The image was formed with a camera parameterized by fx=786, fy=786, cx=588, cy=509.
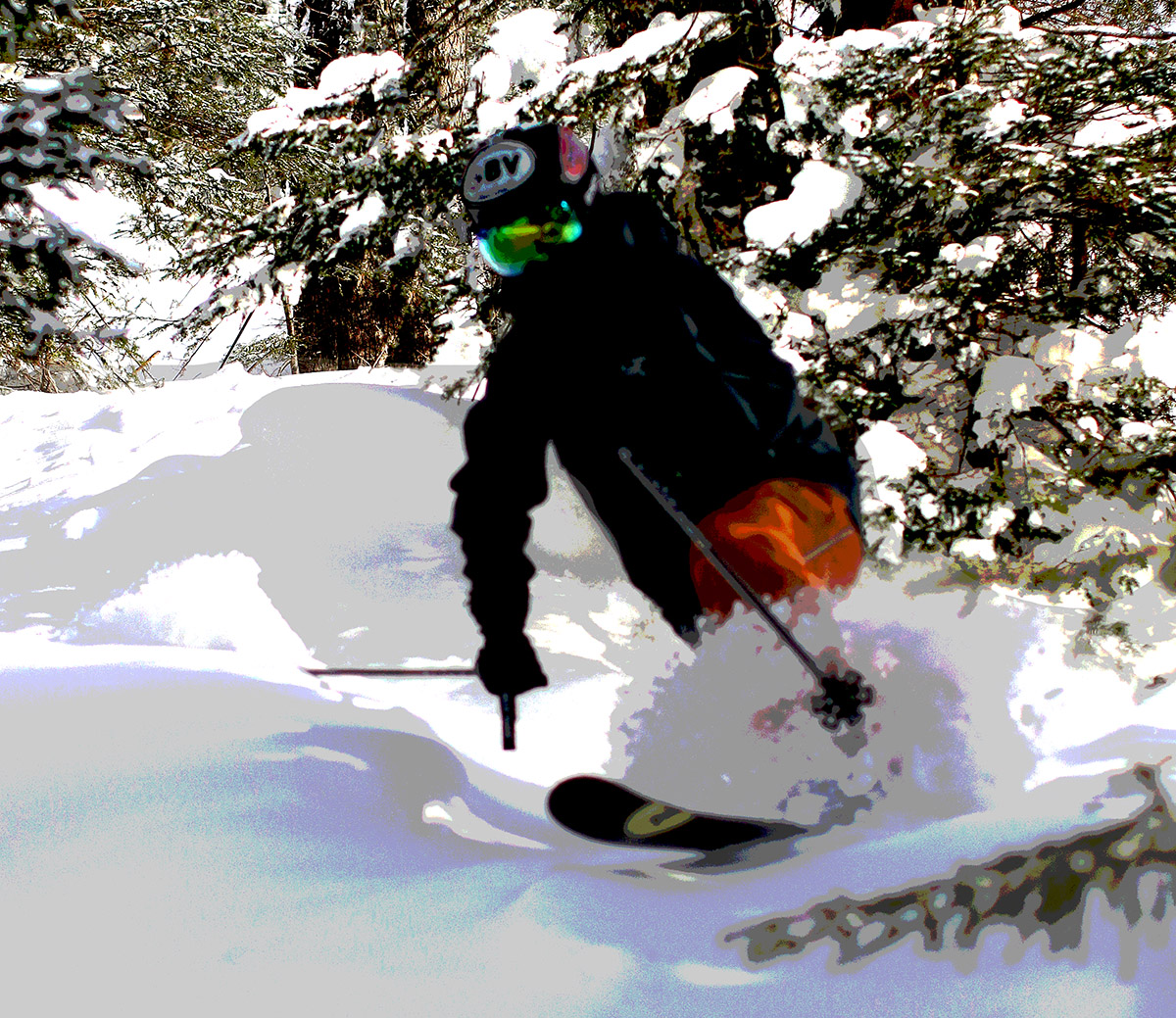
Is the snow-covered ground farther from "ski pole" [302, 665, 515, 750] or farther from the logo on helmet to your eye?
the logo on helmet

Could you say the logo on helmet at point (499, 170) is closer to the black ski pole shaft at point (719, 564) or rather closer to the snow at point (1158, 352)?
the black ski pole shaft at point (719, 564)

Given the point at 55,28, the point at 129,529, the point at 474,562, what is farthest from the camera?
the point at 55,28

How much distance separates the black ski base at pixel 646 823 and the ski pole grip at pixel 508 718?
20 centimetres

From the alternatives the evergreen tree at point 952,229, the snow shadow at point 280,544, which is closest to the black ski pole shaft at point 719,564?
the evergreen tree at point 952,229

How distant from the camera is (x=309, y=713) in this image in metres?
2.42

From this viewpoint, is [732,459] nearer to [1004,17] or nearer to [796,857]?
[796,857]

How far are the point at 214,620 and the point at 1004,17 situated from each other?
3583mm

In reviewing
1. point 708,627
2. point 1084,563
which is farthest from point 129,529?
point 1084,563

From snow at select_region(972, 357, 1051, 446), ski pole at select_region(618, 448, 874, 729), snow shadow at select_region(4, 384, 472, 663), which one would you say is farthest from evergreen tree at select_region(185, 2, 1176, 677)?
snow shadow at select_region(4, 384, 472, 663)

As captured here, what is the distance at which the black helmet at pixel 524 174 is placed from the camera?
211 centimetres

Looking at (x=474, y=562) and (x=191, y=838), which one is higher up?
(x=474, y=562)

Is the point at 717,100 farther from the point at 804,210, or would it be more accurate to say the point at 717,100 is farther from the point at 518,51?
the point at 518,51

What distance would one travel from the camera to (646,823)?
209cm

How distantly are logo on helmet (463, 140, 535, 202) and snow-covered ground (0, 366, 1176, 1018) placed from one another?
1.41 meters
